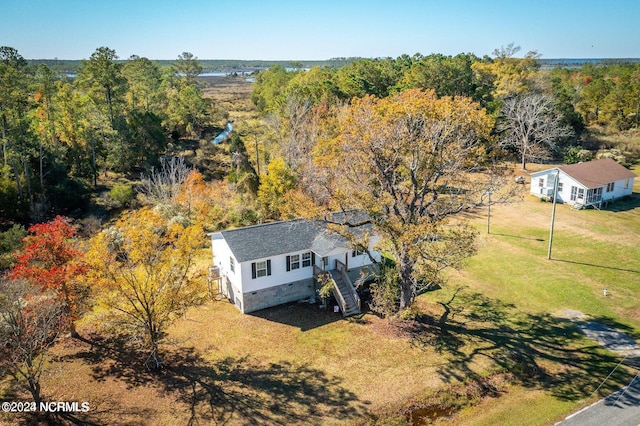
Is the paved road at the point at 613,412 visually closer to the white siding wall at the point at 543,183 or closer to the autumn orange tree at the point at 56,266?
the autumn orange tree at the point at 56,266

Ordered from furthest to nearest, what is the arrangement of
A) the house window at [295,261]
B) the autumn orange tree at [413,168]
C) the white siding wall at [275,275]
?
the house window at [295,261]
the white siding wall at [275,275]
the autumn orange tree at [413,168]

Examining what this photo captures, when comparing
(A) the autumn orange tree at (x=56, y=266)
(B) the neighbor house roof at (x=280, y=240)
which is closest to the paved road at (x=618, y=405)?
(B) the neighbor house roof at (x=280, y=240)

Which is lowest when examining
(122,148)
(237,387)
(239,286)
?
(237,387)

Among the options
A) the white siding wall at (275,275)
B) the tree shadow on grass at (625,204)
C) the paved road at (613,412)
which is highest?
the tree shadow on grass at (625,204)

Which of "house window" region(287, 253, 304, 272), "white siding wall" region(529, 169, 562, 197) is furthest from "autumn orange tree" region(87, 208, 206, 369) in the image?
"white siding wall" region(529, 169, 562, 197)

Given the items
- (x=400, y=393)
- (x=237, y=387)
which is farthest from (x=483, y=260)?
(x=237, y=387)

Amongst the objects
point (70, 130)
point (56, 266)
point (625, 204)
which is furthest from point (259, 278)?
point (625, 204)

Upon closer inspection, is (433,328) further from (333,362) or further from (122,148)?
(122,148)

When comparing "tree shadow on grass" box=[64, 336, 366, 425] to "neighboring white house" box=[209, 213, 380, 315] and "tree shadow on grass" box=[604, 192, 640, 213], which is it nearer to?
"neighboring white house" box=[209, 213, 380, 315]
